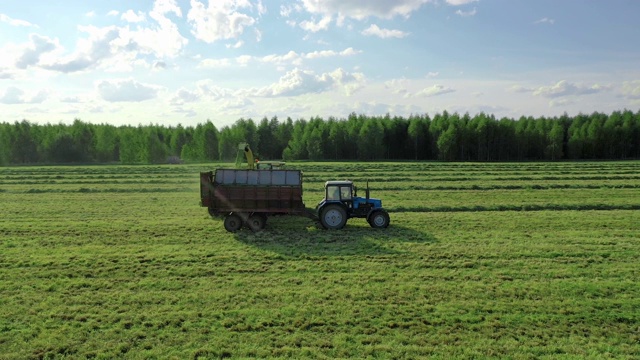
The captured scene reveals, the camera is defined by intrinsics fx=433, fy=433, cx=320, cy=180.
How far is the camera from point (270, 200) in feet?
55.5

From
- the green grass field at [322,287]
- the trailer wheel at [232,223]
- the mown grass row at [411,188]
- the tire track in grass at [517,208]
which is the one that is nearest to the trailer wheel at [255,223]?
the trailer wheel at [232,223]

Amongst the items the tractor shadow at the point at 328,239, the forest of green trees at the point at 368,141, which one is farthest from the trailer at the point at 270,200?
the forest of green trees at the point at 368,141

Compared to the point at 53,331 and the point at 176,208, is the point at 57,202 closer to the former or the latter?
the point at 176,208

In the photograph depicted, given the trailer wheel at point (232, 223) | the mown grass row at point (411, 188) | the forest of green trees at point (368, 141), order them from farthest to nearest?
the forest of green trees at point (368, 141), the mown grass row at point (411, 188), the trailer wheel at point (232, 223)

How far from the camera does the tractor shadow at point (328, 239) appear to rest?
13.6 m

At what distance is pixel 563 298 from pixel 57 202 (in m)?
25.3

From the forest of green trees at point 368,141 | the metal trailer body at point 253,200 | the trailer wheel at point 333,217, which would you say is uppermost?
the forest of green trees at point 368,141

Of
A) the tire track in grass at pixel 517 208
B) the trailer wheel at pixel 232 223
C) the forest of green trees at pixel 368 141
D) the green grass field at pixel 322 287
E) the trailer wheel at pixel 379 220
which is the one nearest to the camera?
the green grass field at pixel 322 287

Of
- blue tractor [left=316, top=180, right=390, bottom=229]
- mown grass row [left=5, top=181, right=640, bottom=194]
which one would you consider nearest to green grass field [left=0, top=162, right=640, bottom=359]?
blue tractor [left=316, top=180, right=390, bottom=229]

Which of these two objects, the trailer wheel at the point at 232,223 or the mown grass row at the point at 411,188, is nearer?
the trailer wheel at the point at 232,223

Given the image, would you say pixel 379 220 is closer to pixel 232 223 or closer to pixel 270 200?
pixel 270 200

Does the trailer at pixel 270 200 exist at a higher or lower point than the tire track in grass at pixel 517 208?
higher

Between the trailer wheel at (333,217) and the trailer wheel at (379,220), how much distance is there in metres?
1.10

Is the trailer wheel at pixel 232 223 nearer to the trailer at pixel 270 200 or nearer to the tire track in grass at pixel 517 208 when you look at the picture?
the trailer at pixel 270 200
